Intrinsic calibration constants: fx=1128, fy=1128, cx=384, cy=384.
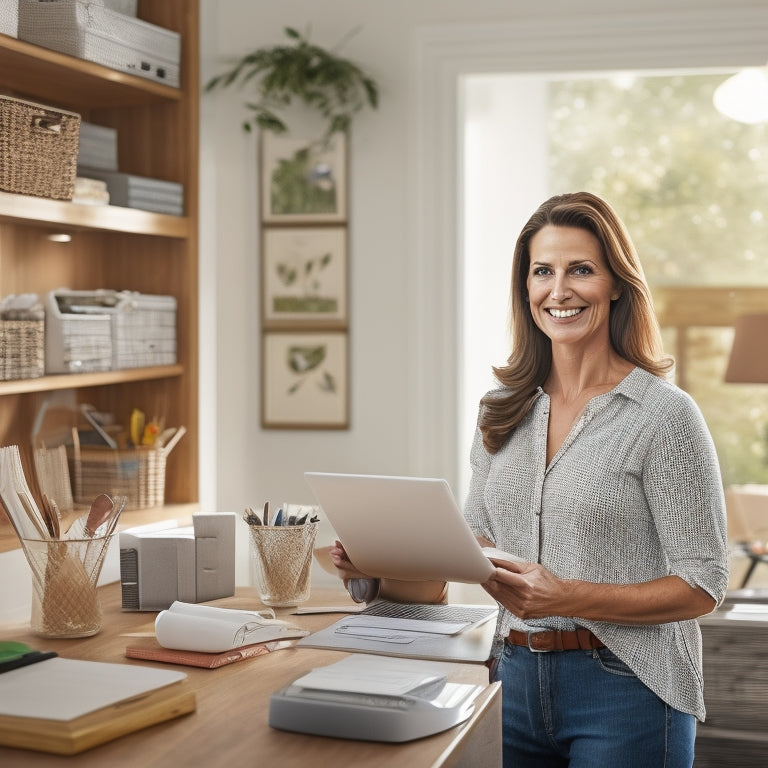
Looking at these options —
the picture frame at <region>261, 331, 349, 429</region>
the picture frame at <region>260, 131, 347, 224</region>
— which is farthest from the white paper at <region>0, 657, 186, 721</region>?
the picture frame at <region>260, 131, 347, 224</region>

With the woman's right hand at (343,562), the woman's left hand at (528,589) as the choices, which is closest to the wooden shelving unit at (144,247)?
the woman's right hand at (343,562)

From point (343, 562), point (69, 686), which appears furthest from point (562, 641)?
point (69, 686)

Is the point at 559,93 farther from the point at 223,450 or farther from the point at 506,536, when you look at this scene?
the point at 506,536

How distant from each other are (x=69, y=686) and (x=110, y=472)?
166 cm

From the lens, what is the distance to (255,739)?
A: 1.40 metres

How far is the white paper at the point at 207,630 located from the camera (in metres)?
1.75

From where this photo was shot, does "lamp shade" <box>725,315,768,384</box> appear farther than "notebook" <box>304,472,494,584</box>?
Yes

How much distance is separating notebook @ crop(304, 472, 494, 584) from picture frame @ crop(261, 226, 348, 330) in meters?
1.79

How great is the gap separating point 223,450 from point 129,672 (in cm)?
221

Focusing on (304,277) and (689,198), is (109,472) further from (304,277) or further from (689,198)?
(689,198)

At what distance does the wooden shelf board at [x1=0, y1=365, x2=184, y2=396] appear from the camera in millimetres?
2676

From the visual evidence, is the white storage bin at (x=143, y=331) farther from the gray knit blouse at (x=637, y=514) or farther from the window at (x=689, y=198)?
the window at (x=689, y=198)

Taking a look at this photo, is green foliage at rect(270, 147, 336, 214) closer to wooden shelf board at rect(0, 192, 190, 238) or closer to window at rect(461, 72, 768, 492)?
wooden shelf board at rect(0, 192, 190, 238)

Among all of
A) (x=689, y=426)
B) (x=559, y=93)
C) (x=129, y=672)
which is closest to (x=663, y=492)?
(x=689, y=426)
